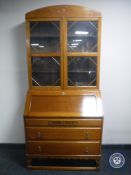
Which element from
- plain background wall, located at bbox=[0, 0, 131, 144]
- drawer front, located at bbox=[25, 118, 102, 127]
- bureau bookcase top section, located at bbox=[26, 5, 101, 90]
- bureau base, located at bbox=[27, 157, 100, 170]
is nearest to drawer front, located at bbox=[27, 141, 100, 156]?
bureau base, located at bbox=[27, 157, 100, 170]

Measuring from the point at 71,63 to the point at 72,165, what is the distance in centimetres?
131

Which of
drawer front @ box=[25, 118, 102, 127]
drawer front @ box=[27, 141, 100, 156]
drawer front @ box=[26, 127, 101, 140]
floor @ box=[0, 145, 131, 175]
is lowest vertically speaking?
floor @ box=[0, 145, 131, 175]

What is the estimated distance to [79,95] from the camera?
2562 mm

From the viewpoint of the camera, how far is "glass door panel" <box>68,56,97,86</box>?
257 centimetres

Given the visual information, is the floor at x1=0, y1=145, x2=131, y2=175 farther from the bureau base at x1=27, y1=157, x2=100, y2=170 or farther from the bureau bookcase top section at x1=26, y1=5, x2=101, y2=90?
the bureau bookcase top section at x1=26, y1=5, x2=101, y2=90

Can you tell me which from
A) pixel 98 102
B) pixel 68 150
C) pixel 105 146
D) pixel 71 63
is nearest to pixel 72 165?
pixel 68 150

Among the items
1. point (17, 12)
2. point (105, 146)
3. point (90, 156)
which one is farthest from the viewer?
point (105, 146)

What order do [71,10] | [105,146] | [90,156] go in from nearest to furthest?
[71,10] → [90,156] → [105,146]

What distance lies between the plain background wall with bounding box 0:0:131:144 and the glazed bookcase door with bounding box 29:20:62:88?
13.2 inches

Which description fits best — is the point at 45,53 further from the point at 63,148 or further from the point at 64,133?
the point at 63,148

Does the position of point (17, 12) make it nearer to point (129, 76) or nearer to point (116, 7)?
point (116, 7)

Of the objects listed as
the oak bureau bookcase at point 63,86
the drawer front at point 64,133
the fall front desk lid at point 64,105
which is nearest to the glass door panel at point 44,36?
the oak bureau bookcase at point 63,86

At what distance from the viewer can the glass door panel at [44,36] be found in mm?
2477

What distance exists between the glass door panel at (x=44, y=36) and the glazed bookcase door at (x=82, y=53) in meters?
0.15
